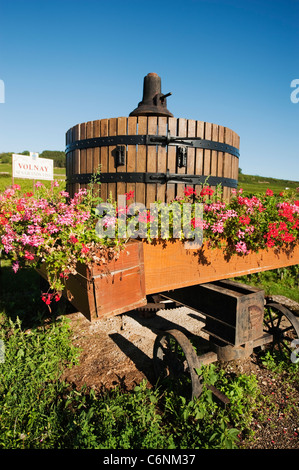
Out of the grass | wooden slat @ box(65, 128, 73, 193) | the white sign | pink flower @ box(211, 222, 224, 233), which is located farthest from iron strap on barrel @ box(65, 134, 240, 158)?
the white sign

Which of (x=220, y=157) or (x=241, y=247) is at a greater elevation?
(x=220, y=157)

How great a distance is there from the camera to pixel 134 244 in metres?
2.11

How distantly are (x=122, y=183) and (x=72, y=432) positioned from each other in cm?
247

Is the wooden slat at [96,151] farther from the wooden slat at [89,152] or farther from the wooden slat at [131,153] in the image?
the wooden slat at [131,153]

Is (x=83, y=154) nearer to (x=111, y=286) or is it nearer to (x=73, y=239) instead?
(x=73, y=239)

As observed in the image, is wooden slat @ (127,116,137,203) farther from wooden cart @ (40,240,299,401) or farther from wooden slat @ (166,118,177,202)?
wooden cart @ (40,240,299,401)

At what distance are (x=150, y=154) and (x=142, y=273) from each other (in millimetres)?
1627

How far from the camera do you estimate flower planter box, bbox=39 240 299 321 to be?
1989mm

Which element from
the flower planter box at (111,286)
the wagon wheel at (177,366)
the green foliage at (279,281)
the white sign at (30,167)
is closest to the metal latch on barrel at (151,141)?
the flower planter box at (111,286)

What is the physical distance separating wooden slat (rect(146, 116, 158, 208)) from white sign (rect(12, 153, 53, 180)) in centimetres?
844

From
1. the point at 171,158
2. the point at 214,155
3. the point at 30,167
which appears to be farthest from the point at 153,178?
the point at 30,167

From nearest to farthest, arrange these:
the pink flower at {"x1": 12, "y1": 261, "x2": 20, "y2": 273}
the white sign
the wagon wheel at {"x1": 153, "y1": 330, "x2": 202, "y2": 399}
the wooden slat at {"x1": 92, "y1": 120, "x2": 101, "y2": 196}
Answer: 1. the pink flower at {"x1": 12, "y1": 261, "x2": 20, "y2": 273}
2. the wagon wheel at {"x1": 153, "y1": 330, "x2": 202, "y2": 399}
3. the wooden slat at {"x1": 92, "y1": 120, "x2": 101, "y2": 196}
4. the white sign

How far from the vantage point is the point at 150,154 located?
3281 millimetres
